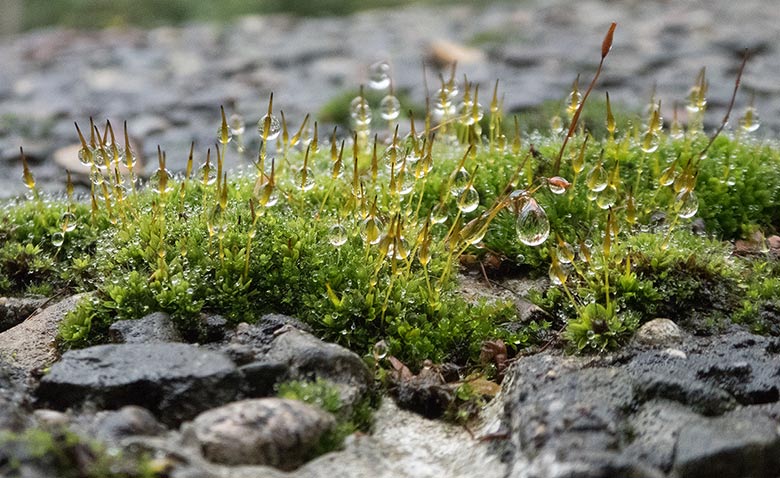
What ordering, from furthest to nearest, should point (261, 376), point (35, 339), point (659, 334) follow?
point (35, 339)
point (659, 334)
point (261, 376)

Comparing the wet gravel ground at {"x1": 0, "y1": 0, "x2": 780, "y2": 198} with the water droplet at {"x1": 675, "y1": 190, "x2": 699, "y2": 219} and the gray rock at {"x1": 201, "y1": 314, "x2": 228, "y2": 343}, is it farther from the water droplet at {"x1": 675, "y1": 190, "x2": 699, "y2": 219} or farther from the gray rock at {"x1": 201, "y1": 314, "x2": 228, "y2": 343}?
the water droplet at {"x1": 675, "y1": 190, "x2": 699, "y2": 219}

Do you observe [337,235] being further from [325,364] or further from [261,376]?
[261,376]

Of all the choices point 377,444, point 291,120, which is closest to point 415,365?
point 377,444

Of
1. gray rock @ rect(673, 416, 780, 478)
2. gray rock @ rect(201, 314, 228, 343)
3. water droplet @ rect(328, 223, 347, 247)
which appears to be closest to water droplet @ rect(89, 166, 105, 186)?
gray rock @ rect(201, 314, 228, 343)

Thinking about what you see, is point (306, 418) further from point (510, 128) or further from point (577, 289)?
point (510, 128)

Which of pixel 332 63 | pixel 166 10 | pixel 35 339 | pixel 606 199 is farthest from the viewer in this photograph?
pixel 166 10

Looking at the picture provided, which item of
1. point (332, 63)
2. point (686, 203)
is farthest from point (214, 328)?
point (332, 63)
